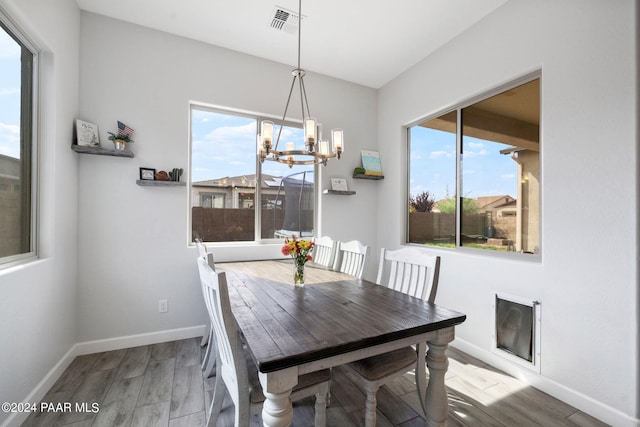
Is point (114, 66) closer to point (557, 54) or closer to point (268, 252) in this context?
point (268, 252)

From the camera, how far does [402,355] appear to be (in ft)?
4.96

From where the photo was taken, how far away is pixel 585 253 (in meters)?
1.74

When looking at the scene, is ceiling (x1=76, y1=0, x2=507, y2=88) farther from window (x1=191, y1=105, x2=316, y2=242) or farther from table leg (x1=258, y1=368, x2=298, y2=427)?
table leg (x1=258, y1=368, x2=298, y2=427)

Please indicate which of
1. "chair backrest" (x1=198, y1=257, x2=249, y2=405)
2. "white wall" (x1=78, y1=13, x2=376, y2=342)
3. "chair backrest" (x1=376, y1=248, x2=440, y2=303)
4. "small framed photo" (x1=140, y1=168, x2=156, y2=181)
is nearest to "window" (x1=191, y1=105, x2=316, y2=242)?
"white wall" (x1=78, y1=13, x2=376, y2=342)

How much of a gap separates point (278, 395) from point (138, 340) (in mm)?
2227

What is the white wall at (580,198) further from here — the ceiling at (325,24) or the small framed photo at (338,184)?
the small framed photo at (338,184)

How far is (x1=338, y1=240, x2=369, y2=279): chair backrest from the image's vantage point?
2.18 metres

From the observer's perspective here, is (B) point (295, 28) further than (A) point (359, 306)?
Yes

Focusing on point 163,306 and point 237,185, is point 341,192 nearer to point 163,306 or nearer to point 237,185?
point 237,185

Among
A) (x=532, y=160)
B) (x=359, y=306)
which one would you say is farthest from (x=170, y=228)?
(x=532, y=160)

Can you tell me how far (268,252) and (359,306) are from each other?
175 cm

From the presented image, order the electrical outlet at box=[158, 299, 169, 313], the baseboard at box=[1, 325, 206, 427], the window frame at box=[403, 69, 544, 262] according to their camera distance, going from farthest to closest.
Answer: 1. the electrical outlet at box=[158, 299, 169, 313]
2. the window frame at box=[403, 69, 544, 262]
3. the baseboard at box=[1, 325, 206, 427]

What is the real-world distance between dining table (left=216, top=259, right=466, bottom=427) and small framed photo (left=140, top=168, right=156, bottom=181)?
144 cm

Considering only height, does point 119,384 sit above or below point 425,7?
below
